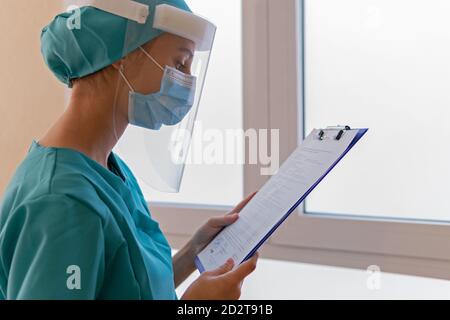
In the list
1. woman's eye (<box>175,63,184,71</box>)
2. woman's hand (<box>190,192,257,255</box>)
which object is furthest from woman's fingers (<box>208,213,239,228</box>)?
woman's eye (<box>175,63,184,71</box>)

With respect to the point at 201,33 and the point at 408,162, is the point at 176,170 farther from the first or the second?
the point at 408,162

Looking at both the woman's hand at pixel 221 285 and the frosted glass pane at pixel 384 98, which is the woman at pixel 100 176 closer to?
the woman's hand at pixel 221 285

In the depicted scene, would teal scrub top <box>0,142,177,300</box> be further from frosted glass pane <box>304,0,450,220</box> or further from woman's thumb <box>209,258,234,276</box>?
frosted glass pane <box>304,0,450,220</box>

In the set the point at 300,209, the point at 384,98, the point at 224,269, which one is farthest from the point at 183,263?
the point at 384,98

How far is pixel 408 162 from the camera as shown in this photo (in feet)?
4.00

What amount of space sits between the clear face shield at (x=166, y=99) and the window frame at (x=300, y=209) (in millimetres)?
361

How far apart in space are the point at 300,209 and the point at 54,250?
0.78 meters

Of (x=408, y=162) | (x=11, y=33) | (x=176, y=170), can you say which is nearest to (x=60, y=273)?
(x=176, y=170)

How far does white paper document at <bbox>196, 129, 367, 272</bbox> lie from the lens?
837 millimetres

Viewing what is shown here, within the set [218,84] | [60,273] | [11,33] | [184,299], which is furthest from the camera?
[11,33]

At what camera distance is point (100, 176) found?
0.84 m

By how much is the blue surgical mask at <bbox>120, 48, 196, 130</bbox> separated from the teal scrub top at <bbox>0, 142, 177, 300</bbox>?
0.42 ft

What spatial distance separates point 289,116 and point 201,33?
0.46m

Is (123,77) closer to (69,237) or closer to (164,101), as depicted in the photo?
(164,101)
